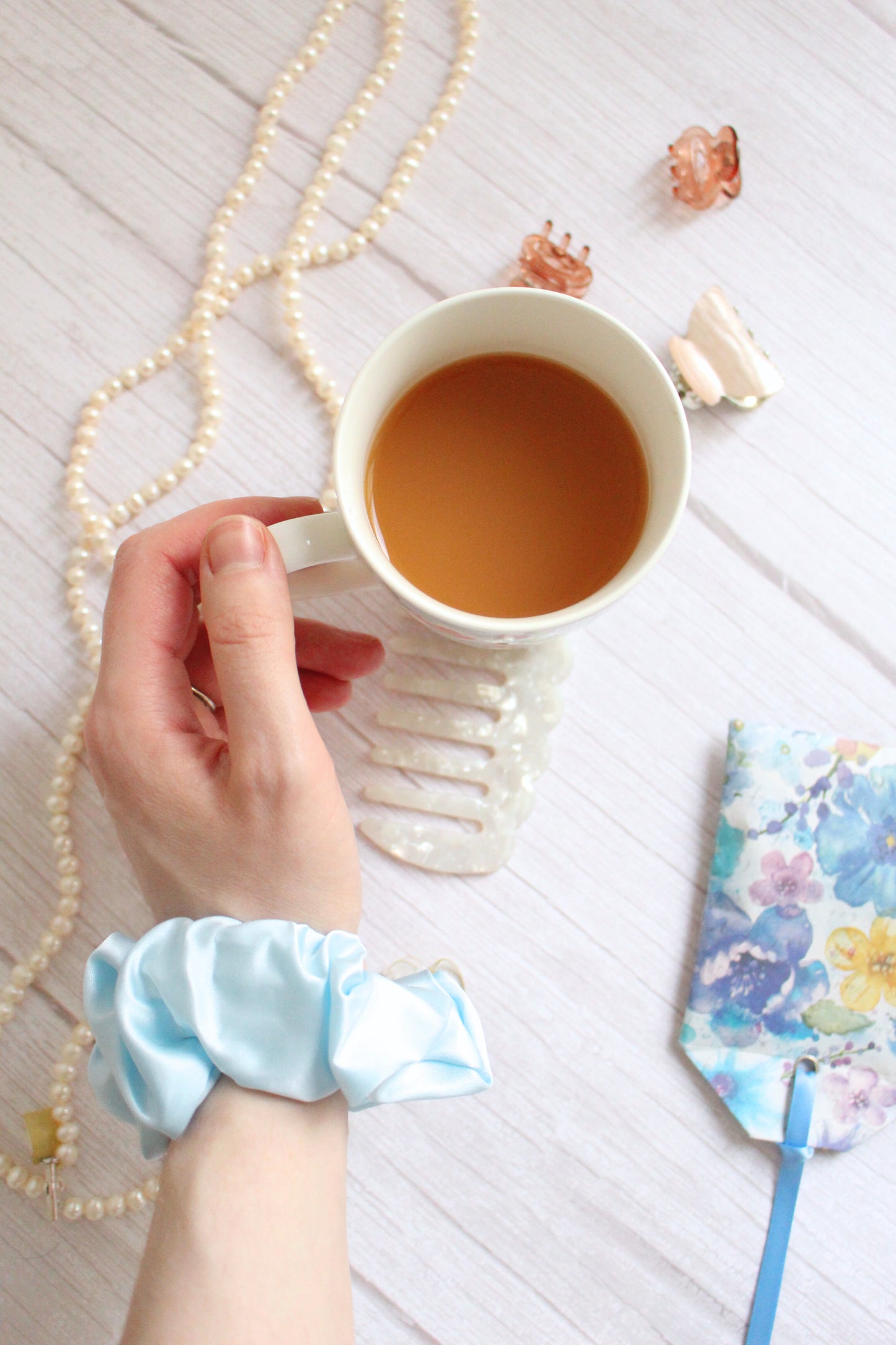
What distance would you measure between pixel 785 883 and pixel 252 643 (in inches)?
16.4

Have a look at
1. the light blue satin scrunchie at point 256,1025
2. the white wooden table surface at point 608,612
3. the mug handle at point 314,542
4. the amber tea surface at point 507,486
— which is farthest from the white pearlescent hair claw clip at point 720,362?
the light blue satin scrunchie at point 256,1025

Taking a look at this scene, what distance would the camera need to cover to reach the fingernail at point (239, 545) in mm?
444

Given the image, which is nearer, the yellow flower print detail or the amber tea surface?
the amber tea surface

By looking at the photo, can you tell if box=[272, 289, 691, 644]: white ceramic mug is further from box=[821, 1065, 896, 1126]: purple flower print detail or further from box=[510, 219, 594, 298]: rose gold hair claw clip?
box=[821, 1065, 896, 1126]: purple flower print detail

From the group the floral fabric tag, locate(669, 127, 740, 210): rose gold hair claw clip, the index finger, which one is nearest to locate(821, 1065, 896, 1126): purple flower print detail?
the floral fabric tag

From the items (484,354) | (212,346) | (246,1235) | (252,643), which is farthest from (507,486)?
(246,1235)

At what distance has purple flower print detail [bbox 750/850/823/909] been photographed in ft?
2.08

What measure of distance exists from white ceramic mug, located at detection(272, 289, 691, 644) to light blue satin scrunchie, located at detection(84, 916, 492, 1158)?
185 millimetres

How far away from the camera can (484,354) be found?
Answer: 507mm

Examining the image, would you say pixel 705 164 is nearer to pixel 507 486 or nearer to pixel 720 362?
pixel 720 362

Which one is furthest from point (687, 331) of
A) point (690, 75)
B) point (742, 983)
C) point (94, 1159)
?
point (94, 1159)

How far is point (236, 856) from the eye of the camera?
1.53 ft

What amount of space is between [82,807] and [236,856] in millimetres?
245

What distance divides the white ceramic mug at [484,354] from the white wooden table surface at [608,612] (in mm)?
189
